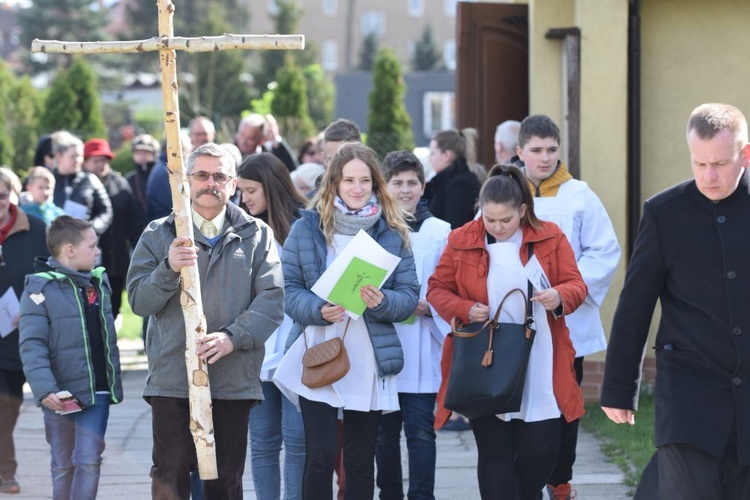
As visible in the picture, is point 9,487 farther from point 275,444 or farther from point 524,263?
point 524,263

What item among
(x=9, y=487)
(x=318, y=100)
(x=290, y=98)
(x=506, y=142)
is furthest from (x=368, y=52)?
(x=9, y=487)

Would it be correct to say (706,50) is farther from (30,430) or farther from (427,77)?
(427,77)

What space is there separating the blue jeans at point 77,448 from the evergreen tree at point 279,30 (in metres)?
51.4

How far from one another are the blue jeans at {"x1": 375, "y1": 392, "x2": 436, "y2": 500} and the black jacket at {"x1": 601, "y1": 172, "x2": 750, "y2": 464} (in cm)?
196

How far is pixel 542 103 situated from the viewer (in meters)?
10.6

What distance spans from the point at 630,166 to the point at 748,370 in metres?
5.24

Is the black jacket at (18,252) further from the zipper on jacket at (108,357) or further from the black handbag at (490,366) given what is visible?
the black handbag at (490,366)

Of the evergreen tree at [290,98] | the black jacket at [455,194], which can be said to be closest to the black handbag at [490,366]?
the black jacket at [455,194]

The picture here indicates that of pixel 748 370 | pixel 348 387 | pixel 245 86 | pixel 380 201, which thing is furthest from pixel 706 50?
pixel 245 86

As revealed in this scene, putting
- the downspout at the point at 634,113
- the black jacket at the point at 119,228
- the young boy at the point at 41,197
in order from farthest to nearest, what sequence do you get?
the black jacket at the point at 119,228
the downspout at the point at 634,113
the young boy at the point at 41,197

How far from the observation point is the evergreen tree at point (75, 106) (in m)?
28.2

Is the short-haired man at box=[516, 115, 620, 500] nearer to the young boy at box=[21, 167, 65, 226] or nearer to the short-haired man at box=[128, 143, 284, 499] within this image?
the short-haired man at box=[128, 143, 284, 499]

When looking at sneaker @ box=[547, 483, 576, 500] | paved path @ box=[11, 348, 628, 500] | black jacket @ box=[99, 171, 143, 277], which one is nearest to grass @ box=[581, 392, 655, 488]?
paved path @ box=[11, 348, 628, 500]

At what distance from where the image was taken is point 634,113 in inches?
379
